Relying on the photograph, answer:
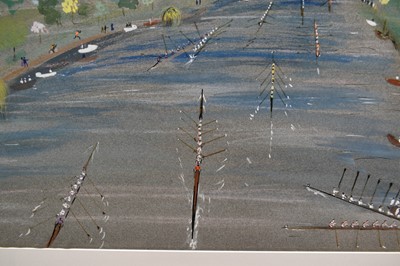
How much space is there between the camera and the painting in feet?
5.48

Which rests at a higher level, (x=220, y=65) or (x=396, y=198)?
(x=220, y=65)

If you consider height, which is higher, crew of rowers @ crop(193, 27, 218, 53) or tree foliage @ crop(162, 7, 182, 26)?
tree foliage @ crop(162, 7, 182, 26)

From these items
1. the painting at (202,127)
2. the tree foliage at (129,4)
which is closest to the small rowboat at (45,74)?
the painting at (202,127)

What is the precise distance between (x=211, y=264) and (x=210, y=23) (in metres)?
0.86

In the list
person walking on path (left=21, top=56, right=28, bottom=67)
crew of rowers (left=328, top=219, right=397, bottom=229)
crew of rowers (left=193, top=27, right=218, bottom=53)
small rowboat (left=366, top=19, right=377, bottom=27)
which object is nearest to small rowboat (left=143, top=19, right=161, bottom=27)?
crew of rowers (left=193, top=27, right=218, bottom=53)

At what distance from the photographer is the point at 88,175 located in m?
1.70

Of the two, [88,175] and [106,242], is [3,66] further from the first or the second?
[106,242]

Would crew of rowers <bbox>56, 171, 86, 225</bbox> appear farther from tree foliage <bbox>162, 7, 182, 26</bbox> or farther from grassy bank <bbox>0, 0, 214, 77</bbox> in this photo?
tree foliage <bbox>162, 7, 182, 26</bbox>

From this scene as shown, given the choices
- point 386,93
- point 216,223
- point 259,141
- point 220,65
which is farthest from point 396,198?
point 220,65

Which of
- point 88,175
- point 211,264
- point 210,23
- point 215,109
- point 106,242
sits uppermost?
point 210,23

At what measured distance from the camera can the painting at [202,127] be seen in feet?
5.48

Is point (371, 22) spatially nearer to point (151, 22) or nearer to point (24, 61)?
point (151, 22)

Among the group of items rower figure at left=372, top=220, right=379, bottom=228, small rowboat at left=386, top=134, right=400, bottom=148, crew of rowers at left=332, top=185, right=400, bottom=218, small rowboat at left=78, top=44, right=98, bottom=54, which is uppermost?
small rowboat at left=78, top=44, right=98, bottom=54

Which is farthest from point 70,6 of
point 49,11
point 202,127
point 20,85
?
point 202,127
